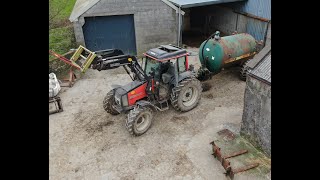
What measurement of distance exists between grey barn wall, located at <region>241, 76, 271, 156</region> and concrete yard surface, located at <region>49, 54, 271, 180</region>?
955 mm

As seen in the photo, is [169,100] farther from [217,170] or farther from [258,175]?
[258,175]

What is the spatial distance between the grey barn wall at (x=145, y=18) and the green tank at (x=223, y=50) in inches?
170

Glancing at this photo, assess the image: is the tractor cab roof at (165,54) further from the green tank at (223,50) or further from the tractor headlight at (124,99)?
the green tank at (223,50)

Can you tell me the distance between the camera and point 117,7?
1523 centimetres

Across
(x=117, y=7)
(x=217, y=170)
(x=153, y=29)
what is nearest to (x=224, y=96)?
(x=217, y=170)

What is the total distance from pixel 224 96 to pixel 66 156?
6.96 m

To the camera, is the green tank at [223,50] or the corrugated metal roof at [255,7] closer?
the green tank at [223,50]

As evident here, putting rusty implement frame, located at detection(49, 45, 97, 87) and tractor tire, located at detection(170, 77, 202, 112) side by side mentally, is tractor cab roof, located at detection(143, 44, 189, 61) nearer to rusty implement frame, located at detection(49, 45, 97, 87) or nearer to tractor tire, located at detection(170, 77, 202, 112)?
tractor tire, located at detection(170, 77, 202, 112)

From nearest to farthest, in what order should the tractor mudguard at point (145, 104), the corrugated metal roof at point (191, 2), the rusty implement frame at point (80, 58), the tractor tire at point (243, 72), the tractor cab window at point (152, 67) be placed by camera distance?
1. the rusty implement frame at point (80, 58)
2. the tractor mudguard at point (145, 104)
3. the tractor cab window at point (152, 67)
4. the tractor tire at point (243, 72)
5. the corrugated metal roof at point (191, 2)

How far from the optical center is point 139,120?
9.70m

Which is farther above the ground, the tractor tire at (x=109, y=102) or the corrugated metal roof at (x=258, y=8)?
the corrugated metal roof at (x=258, y=8)

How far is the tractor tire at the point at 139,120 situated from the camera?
30.0 feet

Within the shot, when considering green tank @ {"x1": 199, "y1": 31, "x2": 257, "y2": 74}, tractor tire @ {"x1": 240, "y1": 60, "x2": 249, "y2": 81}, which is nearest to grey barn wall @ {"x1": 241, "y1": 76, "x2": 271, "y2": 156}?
green tank @ {"x1": 199, "y1": 31, "x2": 257, "y2": 74}

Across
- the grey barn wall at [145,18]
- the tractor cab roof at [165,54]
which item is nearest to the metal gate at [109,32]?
the grey barn wall at [145,18]
